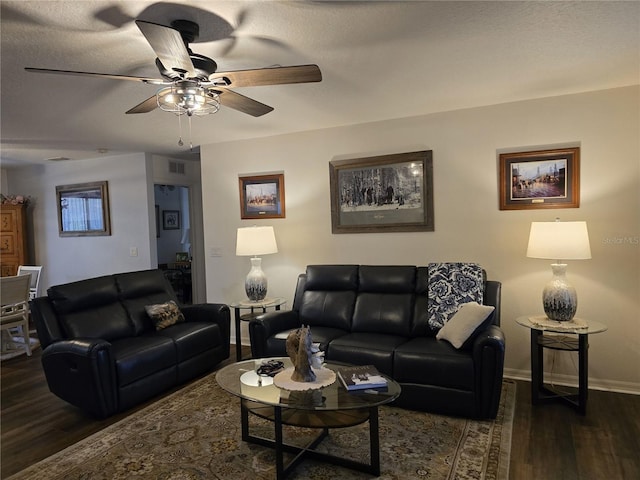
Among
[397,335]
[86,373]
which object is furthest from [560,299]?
[86,373]

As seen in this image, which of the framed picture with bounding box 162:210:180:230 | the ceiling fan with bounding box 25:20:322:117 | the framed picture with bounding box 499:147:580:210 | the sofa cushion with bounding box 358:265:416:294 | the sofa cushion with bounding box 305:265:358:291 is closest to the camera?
the ceiling fan with bounding box 25:20:322:117

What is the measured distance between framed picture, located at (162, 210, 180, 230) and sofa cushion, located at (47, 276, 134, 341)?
4.40 meters

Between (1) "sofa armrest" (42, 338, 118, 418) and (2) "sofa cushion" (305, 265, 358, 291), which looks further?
(2) "sofa cushion" (305, 265, 358, 291)

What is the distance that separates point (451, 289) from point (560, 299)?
780mm

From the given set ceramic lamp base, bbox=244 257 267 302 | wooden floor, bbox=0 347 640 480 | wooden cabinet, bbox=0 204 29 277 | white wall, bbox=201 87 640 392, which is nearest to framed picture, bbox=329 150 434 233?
white wall, bbox=201 87 640 392

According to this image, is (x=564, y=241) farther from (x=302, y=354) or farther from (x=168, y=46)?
(x=168, y=46)

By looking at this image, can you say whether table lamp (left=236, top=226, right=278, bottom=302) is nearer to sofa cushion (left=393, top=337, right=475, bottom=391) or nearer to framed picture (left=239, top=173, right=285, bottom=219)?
framed picture (left=239, top=173, right=285, bottom=219)

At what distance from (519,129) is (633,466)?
8.38 ft

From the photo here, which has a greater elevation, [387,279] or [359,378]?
[387,279]

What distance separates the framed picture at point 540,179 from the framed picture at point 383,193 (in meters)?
0.68

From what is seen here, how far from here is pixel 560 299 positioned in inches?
117

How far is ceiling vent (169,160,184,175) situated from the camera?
230 inches

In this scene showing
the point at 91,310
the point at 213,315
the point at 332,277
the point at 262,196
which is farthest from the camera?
the point at 262,196

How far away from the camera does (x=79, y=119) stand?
362cm
